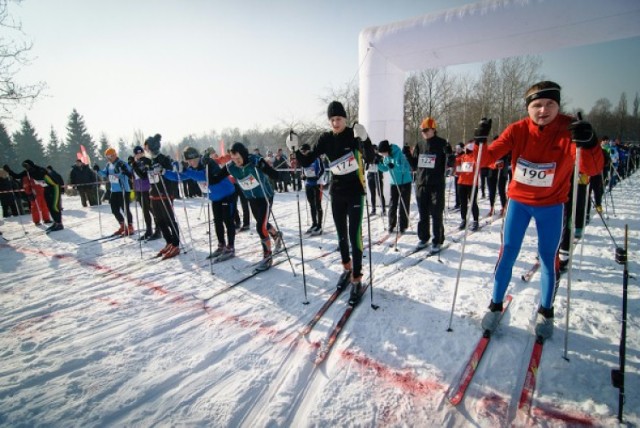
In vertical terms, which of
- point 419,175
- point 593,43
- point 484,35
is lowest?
point 419,175

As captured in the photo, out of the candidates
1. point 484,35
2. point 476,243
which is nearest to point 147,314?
point 476,243

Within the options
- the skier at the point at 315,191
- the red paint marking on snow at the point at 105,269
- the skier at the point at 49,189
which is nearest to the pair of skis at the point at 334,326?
the red paint marking on snow at the point at 105,269

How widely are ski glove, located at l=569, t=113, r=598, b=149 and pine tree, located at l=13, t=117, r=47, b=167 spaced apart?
198ft

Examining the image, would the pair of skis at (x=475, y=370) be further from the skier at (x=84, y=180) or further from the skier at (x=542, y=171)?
the skier at (x=84, y=180)

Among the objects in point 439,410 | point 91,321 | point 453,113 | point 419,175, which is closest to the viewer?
point 439,410

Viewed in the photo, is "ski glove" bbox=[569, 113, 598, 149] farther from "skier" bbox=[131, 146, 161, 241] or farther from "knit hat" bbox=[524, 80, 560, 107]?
"skier" bbox=[131, 146, 161, 241]

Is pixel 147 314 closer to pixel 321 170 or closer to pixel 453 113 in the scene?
pixel 321 170

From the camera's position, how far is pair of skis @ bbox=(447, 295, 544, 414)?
206 cm

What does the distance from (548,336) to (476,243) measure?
3.11 metres

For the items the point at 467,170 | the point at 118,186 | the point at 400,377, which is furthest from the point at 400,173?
the point at 118,186

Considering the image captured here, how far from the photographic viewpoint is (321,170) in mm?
6949

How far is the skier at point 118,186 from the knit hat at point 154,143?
55.5 inches

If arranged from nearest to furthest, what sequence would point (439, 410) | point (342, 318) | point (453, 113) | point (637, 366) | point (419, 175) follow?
point (439, 410)
point (637, 366)
point (342, 318)
point (419, 175)
point (453, 113)

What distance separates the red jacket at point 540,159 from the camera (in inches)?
91.6
